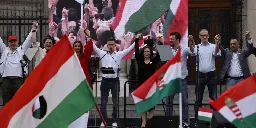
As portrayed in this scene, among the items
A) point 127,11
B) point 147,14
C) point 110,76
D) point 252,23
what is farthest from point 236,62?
point 252,23

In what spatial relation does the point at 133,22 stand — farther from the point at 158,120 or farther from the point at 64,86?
the point at 64,86

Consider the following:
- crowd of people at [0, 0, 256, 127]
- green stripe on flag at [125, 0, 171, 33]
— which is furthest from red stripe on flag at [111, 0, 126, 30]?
crowd of people at [0, 0, 256, 127]

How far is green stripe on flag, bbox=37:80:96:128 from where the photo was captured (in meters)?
8.62

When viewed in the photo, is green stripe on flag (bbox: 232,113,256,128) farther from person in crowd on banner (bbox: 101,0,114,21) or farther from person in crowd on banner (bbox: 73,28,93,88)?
person in crowd on banner (bbox: 101,0,114,21)

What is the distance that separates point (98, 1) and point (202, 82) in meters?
3.72

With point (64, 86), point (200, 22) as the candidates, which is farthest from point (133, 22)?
point (64, 86)

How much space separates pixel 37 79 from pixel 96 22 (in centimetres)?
897

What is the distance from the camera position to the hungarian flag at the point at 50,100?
865 centimetres

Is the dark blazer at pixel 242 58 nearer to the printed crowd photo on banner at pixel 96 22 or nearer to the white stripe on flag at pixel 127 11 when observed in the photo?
the printed crowd photo on banner at pixel 96 22

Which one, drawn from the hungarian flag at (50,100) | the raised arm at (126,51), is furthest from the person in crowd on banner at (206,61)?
the hungarian flag at (50,100)

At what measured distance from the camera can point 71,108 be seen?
8672mm

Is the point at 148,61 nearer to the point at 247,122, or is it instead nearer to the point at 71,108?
the point at 71,108

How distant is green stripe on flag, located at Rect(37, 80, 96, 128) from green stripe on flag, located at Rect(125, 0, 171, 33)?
8.53 meters

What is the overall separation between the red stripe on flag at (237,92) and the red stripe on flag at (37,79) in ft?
6.16
